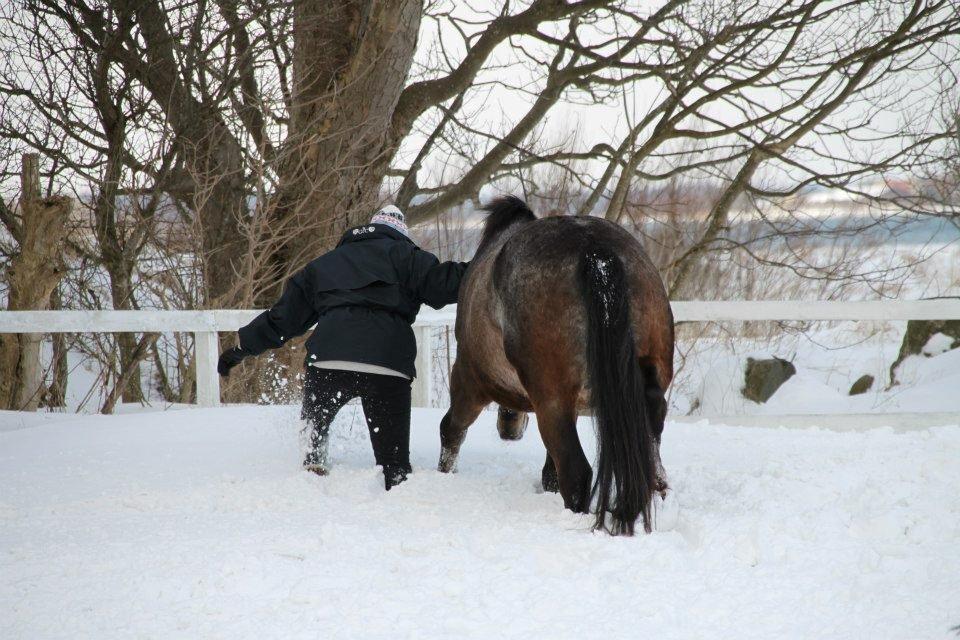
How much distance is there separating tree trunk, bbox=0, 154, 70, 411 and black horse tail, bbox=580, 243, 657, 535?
6591mm

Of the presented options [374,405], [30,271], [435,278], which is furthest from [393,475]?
[30,271]

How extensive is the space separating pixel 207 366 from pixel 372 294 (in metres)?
2.46

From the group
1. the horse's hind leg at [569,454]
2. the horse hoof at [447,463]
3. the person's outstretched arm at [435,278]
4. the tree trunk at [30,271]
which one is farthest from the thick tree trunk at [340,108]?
the horse's hind leg at [569,454]

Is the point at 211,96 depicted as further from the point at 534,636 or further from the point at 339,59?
the point at 534,636

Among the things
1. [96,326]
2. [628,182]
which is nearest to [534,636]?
[96,326]

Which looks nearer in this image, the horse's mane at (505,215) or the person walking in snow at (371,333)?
the person walking in snow at (371,333)

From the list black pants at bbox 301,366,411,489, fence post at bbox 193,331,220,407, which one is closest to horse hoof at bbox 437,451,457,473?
black pants at bbox 301,366,411,489

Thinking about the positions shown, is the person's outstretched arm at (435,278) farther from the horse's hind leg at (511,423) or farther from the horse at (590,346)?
the horse's hind leg at (511,423)

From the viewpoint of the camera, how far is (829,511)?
3016mm

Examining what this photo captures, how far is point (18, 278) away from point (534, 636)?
24.3 ft

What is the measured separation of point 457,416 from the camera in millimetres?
3961

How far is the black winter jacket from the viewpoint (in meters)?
3.79

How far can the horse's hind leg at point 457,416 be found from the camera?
3.87 m

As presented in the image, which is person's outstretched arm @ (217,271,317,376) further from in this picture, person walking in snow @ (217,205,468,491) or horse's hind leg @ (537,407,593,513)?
horse's hind leg @ (537,407,593,513)
